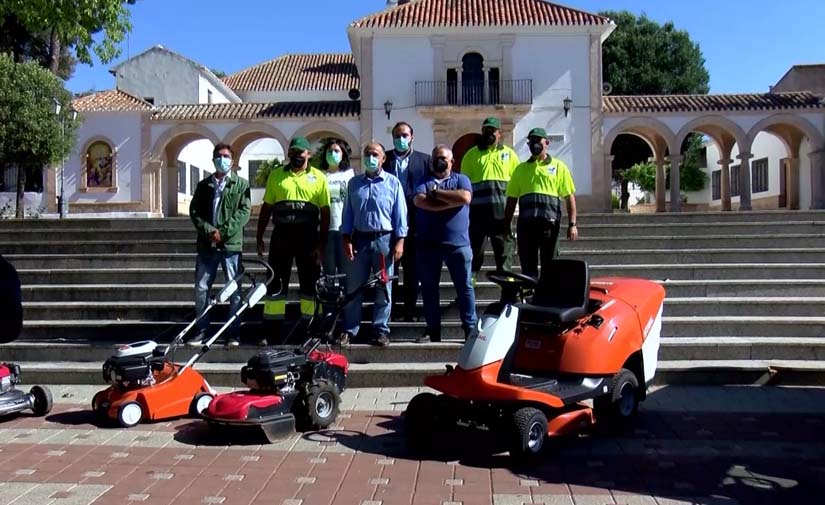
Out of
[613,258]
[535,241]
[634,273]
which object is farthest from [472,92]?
[535,241]

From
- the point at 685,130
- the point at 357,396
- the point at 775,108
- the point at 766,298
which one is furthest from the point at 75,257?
the point at 775,108

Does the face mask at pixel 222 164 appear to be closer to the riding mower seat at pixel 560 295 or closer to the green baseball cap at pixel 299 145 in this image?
the green baseball cap at pixel 299 145

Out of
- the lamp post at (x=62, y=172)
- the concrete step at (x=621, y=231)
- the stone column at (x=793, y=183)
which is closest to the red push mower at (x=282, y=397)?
the concrete step at (x=621, y=231)

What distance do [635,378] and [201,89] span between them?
127 feet

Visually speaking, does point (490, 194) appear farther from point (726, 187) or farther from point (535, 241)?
point (726, 187)

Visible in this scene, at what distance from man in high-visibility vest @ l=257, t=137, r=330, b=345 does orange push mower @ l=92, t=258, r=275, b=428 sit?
1469mm

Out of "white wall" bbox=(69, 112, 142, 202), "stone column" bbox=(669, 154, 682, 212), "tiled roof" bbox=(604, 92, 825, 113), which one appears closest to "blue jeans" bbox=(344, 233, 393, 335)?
"tiled roof" bbox=(604, 92, 825, 113)

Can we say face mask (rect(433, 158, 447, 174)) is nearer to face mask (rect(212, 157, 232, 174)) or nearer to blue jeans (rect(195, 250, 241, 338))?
face mask (rect(212, 157, 232, 174))

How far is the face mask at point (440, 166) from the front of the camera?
23.2 ft

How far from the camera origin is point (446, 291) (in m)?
9.26

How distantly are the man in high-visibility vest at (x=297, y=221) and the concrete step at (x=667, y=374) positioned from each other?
62 centimetres

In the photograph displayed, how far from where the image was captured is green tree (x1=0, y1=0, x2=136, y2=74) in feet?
29.0

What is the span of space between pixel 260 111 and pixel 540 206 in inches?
849

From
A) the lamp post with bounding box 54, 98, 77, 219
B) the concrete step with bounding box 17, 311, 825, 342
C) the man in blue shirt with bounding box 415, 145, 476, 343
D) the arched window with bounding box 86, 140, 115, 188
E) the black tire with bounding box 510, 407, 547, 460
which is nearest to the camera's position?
the black tire with bounding box 510, 407, 547, 460
